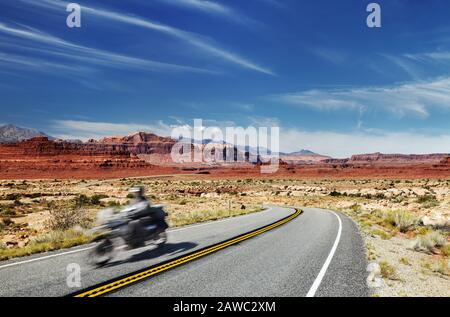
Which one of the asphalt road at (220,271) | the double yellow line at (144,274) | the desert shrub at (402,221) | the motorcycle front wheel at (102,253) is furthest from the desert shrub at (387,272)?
the desert shrub at (402,221)

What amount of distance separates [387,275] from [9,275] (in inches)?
360

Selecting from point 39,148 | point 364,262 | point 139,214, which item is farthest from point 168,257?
point 39,148

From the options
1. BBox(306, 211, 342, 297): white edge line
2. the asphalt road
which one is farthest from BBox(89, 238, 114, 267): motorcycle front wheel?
BBox(306, 211, 342, 297): white edge line

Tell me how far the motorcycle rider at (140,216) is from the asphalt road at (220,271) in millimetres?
644

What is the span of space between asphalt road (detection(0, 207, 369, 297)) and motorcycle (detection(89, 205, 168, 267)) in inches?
13.0

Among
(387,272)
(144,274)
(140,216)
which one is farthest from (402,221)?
(144,274)

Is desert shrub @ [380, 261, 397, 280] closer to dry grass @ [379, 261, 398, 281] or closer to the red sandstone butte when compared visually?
dry grass @ [379, 261, 398, 281]

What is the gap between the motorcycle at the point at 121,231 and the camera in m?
9.19

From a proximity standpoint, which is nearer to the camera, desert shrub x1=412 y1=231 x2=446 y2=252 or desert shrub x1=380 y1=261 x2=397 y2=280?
desert shrub x1=380 y1=261 x2=397 y2=280

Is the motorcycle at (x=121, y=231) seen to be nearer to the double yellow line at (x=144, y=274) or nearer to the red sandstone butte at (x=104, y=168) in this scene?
the double yellow line at (x=144, y=274)

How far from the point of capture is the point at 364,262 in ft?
33.8

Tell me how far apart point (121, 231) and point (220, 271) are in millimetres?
3015

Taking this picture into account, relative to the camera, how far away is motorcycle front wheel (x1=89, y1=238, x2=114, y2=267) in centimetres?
907
